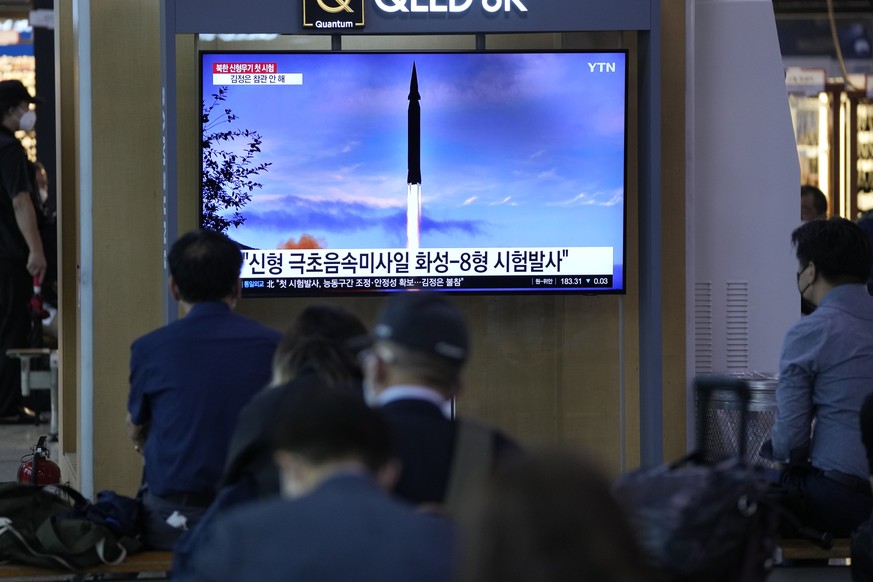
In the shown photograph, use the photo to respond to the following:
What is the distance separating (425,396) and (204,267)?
5.92ft

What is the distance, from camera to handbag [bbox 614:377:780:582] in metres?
2.76

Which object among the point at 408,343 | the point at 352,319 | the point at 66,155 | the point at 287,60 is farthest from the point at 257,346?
the point at 66,155

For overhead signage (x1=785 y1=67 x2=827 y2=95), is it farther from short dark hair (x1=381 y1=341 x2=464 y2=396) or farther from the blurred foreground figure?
the blurred foreground figure

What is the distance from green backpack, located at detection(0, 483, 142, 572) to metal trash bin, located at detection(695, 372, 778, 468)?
8.95 ft

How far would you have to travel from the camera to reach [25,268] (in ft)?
29.5

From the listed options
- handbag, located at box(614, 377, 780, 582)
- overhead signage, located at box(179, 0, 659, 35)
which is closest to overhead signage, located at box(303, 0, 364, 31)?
overhead signage, located at box(179, 0, 659, 35)

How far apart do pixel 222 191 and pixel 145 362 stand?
6.08 feet

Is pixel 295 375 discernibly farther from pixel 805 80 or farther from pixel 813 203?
pixel 805 80

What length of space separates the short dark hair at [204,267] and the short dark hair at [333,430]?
2.25 meters

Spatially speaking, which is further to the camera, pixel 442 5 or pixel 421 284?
pixel 421 284

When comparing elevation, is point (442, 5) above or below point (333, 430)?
above

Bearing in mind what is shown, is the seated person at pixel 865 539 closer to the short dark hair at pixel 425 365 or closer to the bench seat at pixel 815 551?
the bench seat at pixel 815 551

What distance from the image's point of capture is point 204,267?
14.7 feet

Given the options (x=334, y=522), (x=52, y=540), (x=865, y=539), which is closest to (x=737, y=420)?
(x=865, y=539)
